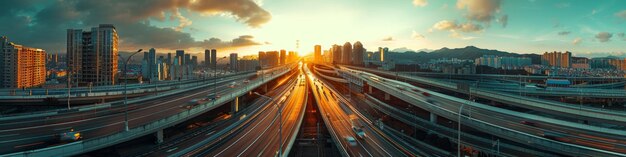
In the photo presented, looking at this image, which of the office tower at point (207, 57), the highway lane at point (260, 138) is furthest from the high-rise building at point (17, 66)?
the highway lane at point (260, 138)

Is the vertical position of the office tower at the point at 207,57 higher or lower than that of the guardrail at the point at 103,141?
higher

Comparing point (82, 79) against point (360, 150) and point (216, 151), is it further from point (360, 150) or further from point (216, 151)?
point (360, 150)

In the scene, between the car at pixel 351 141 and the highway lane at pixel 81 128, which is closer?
the highway lane at pixel 81 128

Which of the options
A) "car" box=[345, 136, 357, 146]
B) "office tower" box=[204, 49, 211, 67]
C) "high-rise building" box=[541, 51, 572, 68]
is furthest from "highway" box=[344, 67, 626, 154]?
"high-rise building" box=[541, 51, 572, 68]

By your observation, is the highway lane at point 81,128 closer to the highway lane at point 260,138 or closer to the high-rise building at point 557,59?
the highway lane at point 260,138

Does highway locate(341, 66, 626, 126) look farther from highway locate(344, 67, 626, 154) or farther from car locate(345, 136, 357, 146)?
car locate(345, 136, 357, 146)

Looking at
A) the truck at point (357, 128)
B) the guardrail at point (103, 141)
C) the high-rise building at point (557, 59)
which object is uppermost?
the high-rise building at point (557, 59)

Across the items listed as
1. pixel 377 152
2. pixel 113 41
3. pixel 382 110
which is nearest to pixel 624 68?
pixel 382 110
